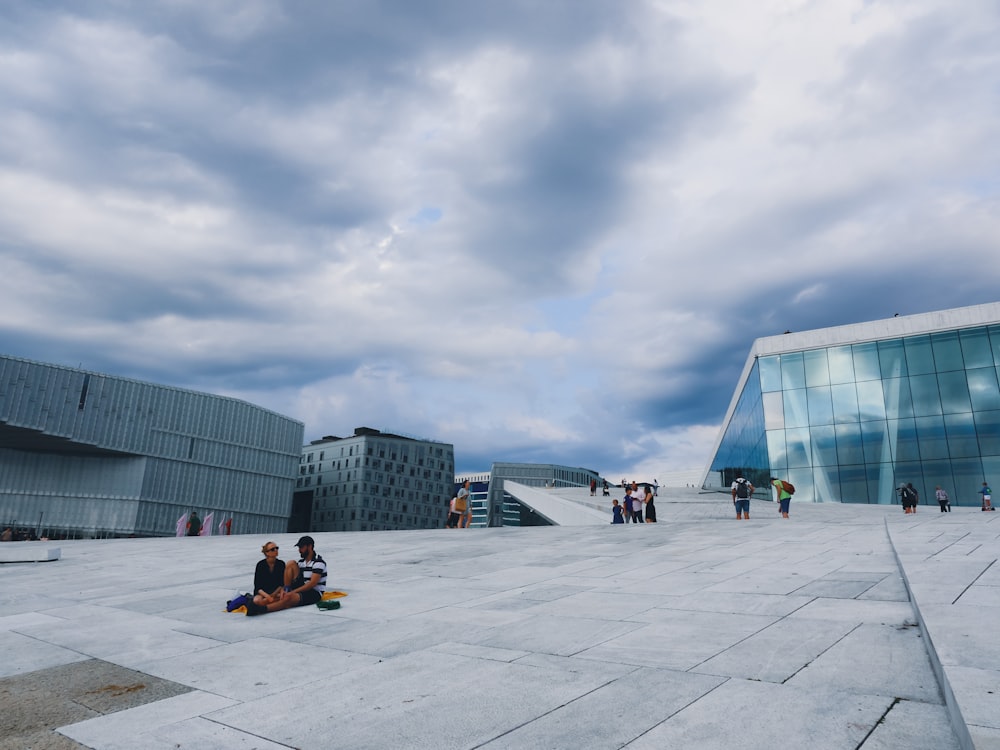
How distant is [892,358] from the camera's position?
3953cm

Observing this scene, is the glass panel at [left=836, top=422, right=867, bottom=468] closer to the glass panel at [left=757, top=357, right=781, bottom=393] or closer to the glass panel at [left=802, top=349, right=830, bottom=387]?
the glass panel at [left=802, top=349, right=830, bottom=387]

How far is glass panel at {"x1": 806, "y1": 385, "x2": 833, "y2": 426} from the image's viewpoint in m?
41.1

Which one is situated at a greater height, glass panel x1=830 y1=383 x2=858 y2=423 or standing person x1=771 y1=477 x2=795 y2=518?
glass panel x1=830 y1=383 x2=858 y2=423

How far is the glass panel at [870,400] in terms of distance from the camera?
39.2 metres

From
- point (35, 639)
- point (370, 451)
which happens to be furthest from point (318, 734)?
point (370, 451)

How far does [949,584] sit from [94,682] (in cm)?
856

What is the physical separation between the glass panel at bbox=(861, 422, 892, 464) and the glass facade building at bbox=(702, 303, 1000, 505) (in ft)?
0.18

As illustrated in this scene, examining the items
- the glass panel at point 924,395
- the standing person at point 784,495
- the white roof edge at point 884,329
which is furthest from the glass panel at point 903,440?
the standing person at point 784,495

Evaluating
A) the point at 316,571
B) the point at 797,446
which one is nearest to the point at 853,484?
the point at 797,446

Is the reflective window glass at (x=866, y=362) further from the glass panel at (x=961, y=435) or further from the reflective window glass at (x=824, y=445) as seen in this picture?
the glass panel at (x=961, y=435)

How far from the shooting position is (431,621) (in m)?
7.46

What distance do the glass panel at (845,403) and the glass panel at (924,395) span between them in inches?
124

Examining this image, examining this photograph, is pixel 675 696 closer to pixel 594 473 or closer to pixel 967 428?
pixel 967 428

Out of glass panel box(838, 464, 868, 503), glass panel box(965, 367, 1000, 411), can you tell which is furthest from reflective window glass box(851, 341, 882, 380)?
glass panel box(838, 464, 868, 503)
